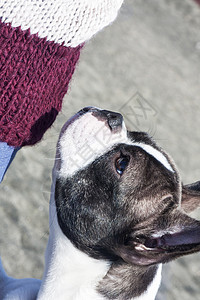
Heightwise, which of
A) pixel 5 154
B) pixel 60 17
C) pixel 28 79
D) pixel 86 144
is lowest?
pixel 5 154

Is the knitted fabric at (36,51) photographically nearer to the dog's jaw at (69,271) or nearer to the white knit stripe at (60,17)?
the white knit stripe at (60,17)

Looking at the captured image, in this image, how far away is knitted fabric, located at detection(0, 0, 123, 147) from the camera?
1.24 meters

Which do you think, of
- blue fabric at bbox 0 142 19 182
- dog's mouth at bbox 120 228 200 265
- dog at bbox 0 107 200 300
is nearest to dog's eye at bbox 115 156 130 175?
dog at bbox 0 107 200 300

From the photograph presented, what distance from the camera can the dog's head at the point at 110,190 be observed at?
1.44 m

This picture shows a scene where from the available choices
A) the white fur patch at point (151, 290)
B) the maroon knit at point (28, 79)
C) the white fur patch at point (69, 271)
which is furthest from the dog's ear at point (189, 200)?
the maroon knit at point (28, 79)

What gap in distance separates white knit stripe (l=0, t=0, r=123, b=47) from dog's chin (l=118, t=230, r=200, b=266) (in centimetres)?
63

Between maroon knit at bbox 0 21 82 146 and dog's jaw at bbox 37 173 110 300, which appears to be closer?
maroon knit at bbox 0 21 82 146

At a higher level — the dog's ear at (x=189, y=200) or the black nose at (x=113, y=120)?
the black nose at (x=113, y=120)

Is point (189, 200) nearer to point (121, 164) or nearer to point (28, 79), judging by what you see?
point (121, 164)

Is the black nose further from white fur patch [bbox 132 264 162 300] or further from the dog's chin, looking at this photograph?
white fur patch [bbox 132 264 162 300]

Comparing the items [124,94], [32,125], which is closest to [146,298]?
[32,125]

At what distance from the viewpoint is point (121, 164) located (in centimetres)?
149

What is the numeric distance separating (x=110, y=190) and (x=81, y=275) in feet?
0.99

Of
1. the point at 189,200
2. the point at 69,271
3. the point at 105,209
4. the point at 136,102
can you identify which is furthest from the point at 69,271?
the point at 136,102
